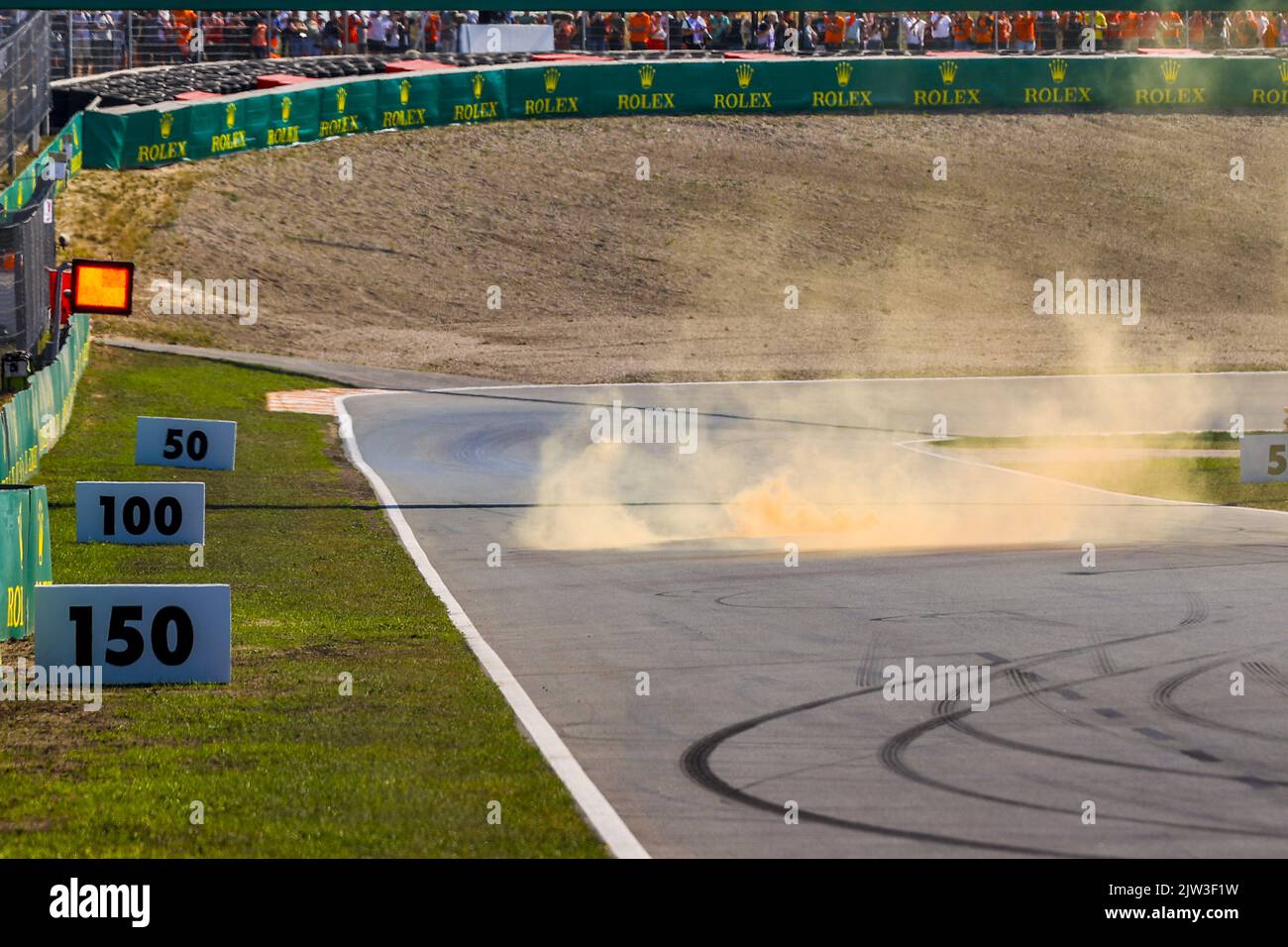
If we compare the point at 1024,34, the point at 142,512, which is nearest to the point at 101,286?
the point at 142,512

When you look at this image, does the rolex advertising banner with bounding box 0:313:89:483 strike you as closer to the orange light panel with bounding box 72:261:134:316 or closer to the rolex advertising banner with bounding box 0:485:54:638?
the orange light panel with bounding box 72:261:134:316

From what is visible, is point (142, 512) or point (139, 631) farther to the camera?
point (142, 512)

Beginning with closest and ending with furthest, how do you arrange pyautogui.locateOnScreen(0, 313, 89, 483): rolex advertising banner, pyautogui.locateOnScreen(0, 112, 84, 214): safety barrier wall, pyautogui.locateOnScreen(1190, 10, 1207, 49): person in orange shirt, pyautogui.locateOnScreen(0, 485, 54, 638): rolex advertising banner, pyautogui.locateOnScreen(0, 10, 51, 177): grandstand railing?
pyautogui.locateOnScreen(0, 485, 54, 638): rolex advertising banner
pyautogui.locateOnScreen(0, 313, 89, 483): rolex advertising banner
pyautogui.locateOnScreen(0, 112, 84, 214): safety barrier wall
pyautogui.locateOnScreen(0, 10, 51, 177): grandstand railing
pyautogui.locateOnScreen(1190, 10, 1207, 49): person in orange shirt

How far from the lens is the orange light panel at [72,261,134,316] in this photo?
24781 millimetres

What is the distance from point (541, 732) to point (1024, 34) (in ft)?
198

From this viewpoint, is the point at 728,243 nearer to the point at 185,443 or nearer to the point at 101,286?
the point at 185,443

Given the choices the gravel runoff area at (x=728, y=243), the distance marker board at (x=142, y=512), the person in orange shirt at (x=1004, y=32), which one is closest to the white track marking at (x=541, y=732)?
the distance marker board at (x=142, y=512)

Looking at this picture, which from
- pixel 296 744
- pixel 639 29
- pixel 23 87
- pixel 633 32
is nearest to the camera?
pixel 296 744

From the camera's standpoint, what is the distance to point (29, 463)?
25156 mm

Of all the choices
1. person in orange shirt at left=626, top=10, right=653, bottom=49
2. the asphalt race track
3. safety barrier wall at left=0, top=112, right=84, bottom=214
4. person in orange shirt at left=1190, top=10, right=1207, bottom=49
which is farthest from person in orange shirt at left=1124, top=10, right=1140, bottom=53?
the asphalt race track

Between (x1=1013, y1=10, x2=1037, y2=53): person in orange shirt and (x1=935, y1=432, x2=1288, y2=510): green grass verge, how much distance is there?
115ft

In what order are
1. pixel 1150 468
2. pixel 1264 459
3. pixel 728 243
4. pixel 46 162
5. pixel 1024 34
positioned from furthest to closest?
1. pixel 1024 34
2. pixel 728 243
3. pixel 46 162
4. pixel 1150 468
5. pixel 1264 459

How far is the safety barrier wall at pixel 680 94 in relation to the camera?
5431cm
